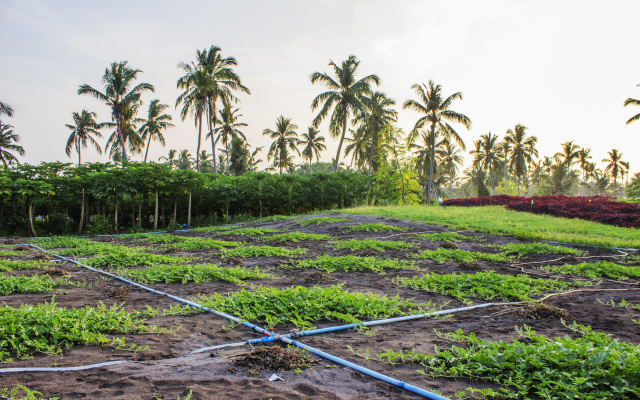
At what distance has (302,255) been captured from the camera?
772 cm

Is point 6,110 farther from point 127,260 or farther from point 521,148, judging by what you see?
point 521,148

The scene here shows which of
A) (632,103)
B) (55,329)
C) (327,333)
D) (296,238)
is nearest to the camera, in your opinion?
(55,329)

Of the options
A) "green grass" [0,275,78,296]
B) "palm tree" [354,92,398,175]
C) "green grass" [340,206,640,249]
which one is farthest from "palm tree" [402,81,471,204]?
"green grass" [0,275,78,296]

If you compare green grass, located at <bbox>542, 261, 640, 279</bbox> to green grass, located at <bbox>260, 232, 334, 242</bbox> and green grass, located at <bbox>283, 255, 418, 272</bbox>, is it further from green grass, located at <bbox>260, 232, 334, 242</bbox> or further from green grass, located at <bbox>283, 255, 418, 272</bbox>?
green grass, located at <bbox>260, 232, 334, 242</bbox>

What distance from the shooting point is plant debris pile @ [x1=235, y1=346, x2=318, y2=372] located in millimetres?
2467

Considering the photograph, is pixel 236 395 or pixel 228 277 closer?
pixel 236 395

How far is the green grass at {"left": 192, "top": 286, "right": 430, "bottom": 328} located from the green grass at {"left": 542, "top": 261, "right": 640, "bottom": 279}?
3447 millimetres

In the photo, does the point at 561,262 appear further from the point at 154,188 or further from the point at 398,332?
the point at 154,188

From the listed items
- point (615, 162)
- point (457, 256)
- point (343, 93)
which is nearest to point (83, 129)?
point (343, 93)

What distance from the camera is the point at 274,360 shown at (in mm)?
2520

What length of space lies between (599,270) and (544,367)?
187 inches

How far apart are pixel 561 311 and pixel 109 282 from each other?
17.7 ft

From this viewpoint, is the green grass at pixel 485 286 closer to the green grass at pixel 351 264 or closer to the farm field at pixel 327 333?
the farm field at pixel 327 333

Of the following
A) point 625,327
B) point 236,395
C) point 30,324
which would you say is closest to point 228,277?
point 30,324
